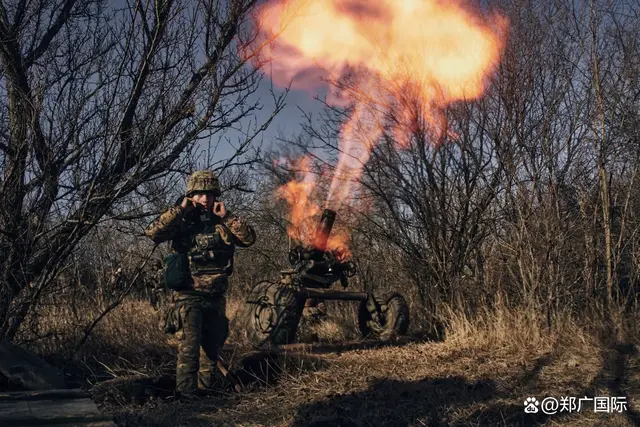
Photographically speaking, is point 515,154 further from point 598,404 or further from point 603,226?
point 598,404

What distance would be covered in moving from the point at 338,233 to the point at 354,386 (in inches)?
249

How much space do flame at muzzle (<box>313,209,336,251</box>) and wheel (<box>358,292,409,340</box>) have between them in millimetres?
1198

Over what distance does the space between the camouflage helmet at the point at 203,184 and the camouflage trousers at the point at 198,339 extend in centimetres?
108

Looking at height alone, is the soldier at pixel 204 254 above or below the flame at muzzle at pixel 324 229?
below

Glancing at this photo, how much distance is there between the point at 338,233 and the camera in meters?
12.5

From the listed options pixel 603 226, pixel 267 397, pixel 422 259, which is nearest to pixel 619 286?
pixel 603 226

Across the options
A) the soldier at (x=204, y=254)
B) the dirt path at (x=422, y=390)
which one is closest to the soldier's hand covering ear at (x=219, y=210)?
the soldier at (x=204, y=254)

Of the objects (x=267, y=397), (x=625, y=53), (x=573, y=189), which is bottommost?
(x=267, y=397)

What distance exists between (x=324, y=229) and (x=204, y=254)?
4215 mm

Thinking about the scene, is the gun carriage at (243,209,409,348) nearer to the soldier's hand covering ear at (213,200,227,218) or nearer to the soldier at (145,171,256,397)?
the soldier at (145,171,256,397)

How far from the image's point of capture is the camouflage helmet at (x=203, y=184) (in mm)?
6492

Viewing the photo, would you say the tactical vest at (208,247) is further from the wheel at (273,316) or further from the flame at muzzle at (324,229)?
the flame at muzzle at (324,229)

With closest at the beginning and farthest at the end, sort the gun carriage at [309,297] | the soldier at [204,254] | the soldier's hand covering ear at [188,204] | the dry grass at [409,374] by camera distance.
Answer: the dry grass at [409,374], the soldier at [204,254], the soldier's hand covering ear at [188,204], the gun carriage at [309,297]

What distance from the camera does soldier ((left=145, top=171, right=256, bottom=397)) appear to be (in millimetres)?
6363
